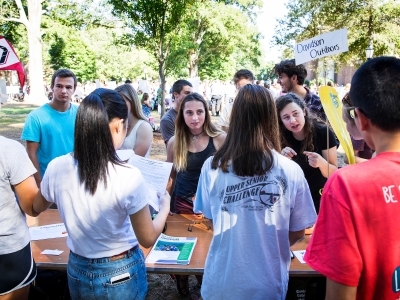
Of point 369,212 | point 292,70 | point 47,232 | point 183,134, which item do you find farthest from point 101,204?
point 292,70

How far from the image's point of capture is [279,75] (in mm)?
4113

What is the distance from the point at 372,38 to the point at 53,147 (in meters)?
17.9

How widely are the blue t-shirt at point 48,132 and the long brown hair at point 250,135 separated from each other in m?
2.28

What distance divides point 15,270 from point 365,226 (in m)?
1.64

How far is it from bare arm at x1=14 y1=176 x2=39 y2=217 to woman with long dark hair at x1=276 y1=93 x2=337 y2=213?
1.76 meters

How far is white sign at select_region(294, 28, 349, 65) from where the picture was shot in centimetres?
302

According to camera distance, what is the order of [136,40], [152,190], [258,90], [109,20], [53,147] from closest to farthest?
1. [258,90]
2. [152,190]
3. [53,147]
4. [136,40]
5. [109,20]

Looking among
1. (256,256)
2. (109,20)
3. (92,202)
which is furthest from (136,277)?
(109,20)

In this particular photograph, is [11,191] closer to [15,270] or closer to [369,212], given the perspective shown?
[15,270]

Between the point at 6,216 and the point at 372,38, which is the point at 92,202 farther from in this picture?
the point at 372,38

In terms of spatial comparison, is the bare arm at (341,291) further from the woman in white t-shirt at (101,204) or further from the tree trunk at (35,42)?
the tree trunk at (35,42)

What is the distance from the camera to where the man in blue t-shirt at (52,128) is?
3.48 m

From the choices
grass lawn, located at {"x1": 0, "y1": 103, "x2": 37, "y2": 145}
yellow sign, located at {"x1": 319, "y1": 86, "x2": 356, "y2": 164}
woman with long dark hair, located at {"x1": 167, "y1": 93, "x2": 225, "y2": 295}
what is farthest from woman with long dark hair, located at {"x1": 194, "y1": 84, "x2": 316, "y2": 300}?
grass lawn, located at {"x1": 0, "y1": 103, "x2": 37, "y2": 145}

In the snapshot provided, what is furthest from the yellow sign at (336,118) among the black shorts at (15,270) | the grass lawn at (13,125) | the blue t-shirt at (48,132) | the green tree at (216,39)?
the grass lawn at (13,125)
